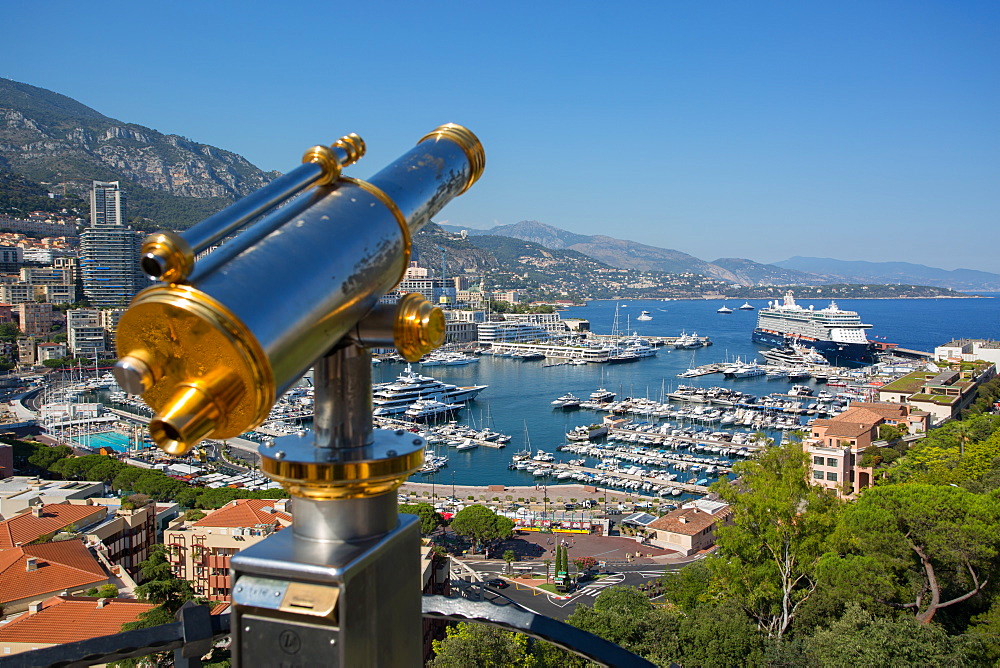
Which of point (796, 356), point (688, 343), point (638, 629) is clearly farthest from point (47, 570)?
point (688, 343)

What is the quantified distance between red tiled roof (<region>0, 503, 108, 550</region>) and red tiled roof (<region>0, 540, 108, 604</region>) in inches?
32.8

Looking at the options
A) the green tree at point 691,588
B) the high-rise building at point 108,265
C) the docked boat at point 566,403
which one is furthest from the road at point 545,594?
the high-rise building at point 108,265

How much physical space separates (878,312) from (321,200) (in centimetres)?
12656

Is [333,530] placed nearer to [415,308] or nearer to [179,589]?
[415,308]

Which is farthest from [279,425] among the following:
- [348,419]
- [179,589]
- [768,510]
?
[348,419]

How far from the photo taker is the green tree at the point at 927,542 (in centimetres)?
774

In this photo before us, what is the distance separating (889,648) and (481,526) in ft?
34.1

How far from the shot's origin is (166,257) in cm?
81

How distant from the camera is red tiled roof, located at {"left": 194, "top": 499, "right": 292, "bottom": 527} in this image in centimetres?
1258

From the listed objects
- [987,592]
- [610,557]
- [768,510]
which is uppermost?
[768,510]

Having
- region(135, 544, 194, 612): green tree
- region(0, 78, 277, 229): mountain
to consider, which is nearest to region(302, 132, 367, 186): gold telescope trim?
region(135, 544, 194, 612): green tree

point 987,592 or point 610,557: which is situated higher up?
point 987,592

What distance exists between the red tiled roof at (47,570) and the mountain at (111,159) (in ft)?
243

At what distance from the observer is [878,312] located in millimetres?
113000
